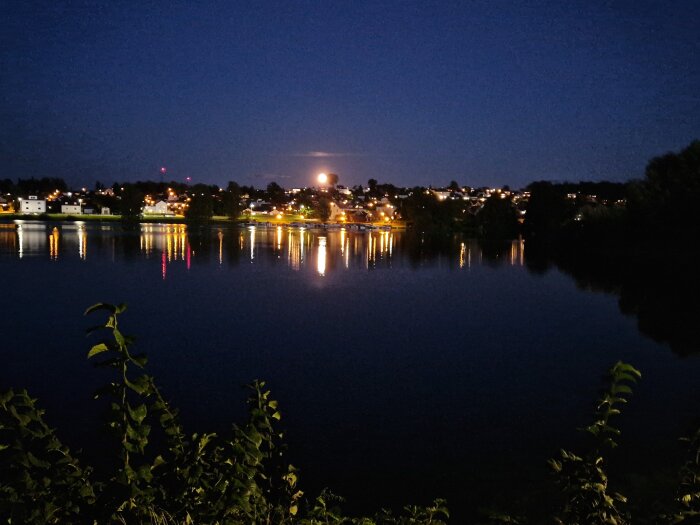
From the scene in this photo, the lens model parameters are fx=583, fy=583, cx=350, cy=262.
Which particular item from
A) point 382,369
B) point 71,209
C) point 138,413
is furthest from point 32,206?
point 138,413

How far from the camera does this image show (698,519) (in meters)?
2.71

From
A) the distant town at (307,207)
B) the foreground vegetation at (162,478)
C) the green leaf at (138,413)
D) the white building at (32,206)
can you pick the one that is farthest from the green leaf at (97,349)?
the white building at (32,206)

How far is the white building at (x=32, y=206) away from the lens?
156 meters

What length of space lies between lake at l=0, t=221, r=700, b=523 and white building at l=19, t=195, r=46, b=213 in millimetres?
138234

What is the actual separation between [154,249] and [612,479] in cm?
5203

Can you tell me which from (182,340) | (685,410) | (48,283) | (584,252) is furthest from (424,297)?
(584,252)

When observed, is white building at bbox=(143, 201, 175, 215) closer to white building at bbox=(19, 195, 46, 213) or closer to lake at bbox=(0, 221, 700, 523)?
white building at bbox=(19, 195, 46, 213)

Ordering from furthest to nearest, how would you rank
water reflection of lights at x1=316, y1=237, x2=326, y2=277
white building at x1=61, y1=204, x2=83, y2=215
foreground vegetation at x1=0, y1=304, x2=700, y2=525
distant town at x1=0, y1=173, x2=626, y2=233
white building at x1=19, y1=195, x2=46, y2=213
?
white building at x1=61, y1=204, x2=83, y2=215, white building at x1=19, y1=195, x2=46, y2=213, distant town at x1=0, y1=173, x2=626, y2=233, water reflection of lights at x1=316, y1=237, x2=326, y2=277, foreground vegetation at x1=0, y1=304, x2=700, y2=525

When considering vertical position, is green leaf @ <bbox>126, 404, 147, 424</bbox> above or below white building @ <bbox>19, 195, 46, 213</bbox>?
below

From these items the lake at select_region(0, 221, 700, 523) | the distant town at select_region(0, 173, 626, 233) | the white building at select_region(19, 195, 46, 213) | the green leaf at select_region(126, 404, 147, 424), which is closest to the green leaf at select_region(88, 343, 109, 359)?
the green leaf at select_region(126, 404, 147, 424)

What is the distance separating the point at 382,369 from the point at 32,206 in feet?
544

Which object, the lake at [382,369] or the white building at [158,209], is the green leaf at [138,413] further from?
the white building at [158,209]

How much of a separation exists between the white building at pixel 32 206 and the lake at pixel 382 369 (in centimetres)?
13823

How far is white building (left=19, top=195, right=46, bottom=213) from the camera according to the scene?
510ft
